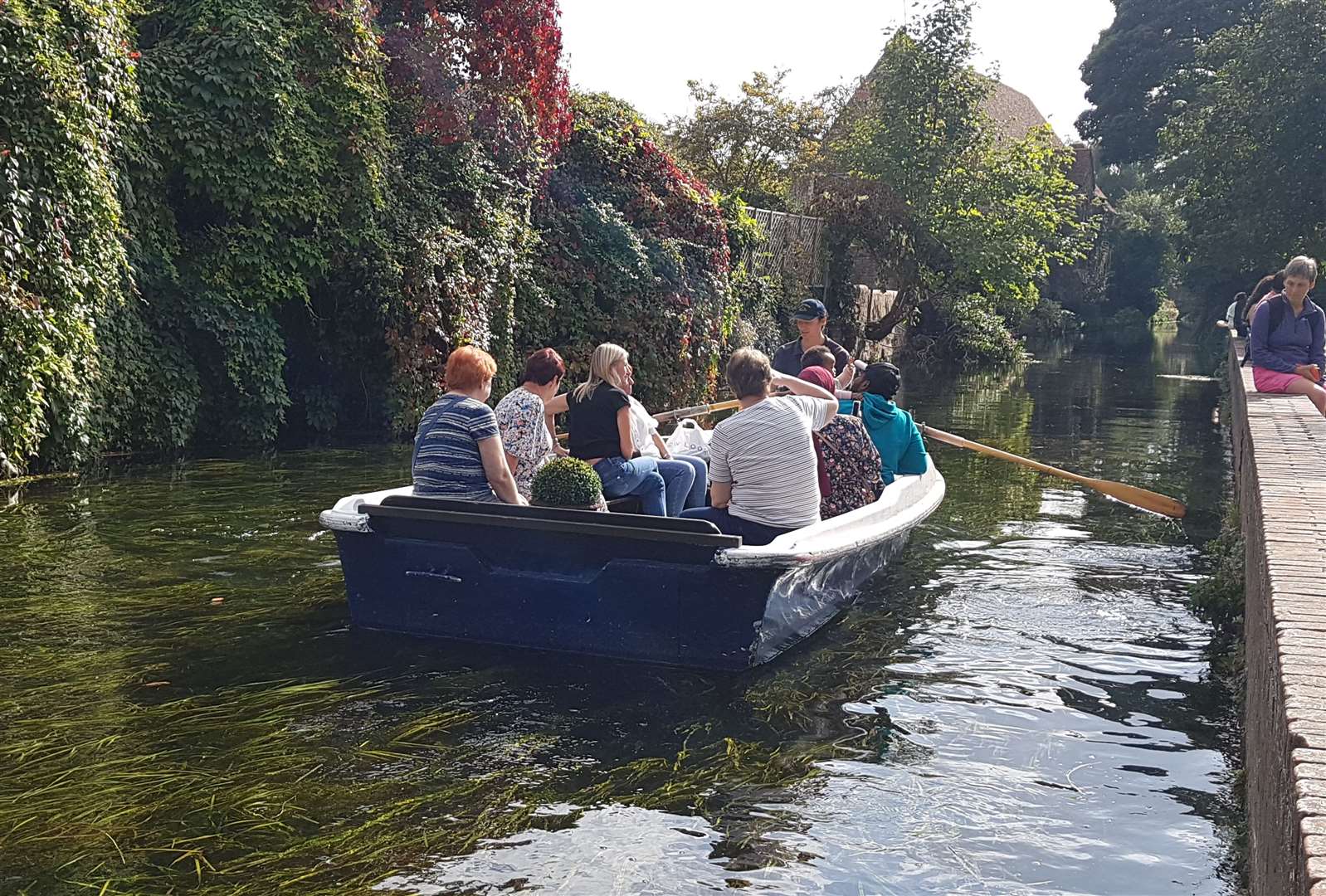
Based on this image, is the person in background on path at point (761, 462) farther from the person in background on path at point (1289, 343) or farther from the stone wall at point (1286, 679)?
the person in background on path at point (1289, 343)

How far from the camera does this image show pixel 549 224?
17062 millimetres

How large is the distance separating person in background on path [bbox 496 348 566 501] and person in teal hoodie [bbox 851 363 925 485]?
2334mm

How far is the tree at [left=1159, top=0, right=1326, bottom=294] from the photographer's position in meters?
28.8

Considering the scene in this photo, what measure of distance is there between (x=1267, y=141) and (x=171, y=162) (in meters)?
25.7

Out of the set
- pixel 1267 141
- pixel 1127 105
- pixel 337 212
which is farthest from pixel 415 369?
pixel 1127 105

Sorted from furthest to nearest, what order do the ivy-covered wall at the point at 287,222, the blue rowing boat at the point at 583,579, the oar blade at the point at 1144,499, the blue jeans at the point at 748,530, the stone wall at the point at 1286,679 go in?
the ivy-covered wall at the point at 287,222 → the oar blade at the point at 1144,499 → the blue jeans at the point at 748,530 → the blue rowing boat at the point at 583,579 → the stone wall at the point at 1286,679

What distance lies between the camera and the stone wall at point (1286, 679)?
2.59 metres

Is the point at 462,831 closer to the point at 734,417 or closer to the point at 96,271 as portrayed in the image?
the point at 734,417

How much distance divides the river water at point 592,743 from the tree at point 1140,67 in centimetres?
5869

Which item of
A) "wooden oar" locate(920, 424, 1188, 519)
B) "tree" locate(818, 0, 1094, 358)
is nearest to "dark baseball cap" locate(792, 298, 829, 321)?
"wooden oar" locate(920, 424, 1188, 519)

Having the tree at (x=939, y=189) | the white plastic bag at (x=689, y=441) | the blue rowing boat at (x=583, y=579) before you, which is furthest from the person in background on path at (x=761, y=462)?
the tree at (x=939, y=189)

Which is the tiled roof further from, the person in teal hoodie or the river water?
the river water

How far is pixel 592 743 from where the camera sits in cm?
505

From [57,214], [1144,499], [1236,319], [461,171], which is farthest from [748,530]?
[1236,319]
